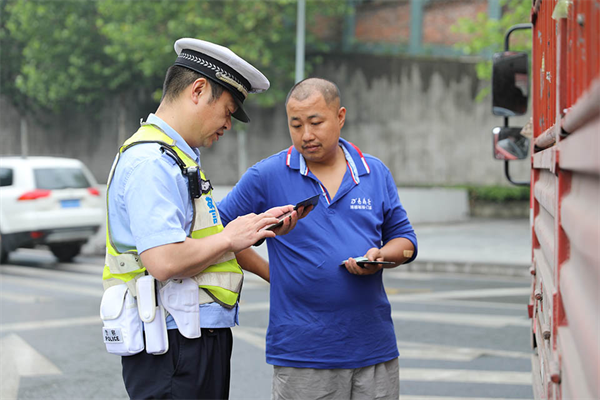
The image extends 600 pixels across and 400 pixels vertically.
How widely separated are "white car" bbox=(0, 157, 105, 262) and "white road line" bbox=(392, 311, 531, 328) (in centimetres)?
628

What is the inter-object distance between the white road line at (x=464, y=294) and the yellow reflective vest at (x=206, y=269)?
6.47 m

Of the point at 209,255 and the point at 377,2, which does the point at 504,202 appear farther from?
the point at 209,255

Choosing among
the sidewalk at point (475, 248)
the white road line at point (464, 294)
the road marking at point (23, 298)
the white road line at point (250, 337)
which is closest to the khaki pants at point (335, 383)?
the white road line at point (250, 337)

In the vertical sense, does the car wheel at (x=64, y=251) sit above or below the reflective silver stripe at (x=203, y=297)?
below

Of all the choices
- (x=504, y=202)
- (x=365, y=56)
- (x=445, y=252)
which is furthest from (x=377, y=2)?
(x=445, y=252)

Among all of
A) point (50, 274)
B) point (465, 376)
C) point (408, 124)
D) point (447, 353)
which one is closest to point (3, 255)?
point (50, 274)

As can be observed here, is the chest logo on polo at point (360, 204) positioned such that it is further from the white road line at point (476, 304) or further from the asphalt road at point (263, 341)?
the white road line at point (476, 304)

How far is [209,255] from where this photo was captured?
2275mm

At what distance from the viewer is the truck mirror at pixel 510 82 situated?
14.6ft

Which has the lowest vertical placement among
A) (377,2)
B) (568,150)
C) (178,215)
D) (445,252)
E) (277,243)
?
(445,252)

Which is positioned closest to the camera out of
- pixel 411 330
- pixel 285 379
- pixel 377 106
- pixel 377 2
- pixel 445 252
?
pixel 285 379

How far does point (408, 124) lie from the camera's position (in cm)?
2206

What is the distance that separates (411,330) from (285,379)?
4.26m

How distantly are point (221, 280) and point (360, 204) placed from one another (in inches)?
31.8
